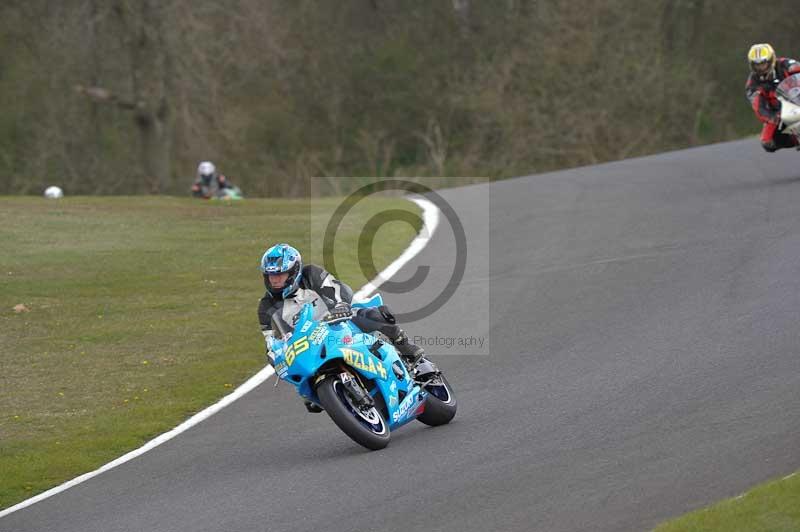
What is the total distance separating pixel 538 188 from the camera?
22.5 metres

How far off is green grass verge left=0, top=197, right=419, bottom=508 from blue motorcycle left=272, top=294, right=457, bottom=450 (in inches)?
85.1

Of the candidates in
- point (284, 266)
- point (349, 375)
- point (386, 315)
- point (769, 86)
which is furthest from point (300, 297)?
point (769, 86)

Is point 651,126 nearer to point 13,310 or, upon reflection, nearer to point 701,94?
point 701,94

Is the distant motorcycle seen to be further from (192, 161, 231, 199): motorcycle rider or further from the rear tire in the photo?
(192, 161, 231, 199): motorcycle rider

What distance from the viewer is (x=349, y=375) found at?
30.2 ft

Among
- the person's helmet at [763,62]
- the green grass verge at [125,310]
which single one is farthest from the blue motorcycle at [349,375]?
the person's helmet at [763,62]

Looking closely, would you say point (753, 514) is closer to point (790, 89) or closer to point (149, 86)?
point (790, 89)

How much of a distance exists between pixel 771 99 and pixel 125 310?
942cm

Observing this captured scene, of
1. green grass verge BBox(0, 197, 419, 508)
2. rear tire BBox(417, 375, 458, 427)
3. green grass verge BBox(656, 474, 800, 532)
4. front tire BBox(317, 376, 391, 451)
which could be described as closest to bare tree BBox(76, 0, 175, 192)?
green grass verge BBox(0, 197, 419, 508)

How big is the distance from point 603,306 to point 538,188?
9.22 metres

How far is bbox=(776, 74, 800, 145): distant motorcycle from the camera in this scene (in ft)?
58.3

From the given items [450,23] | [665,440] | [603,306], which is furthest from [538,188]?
[450,23]

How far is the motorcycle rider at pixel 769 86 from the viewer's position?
18031 mm

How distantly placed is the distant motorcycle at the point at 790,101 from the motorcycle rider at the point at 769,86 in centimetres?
15
